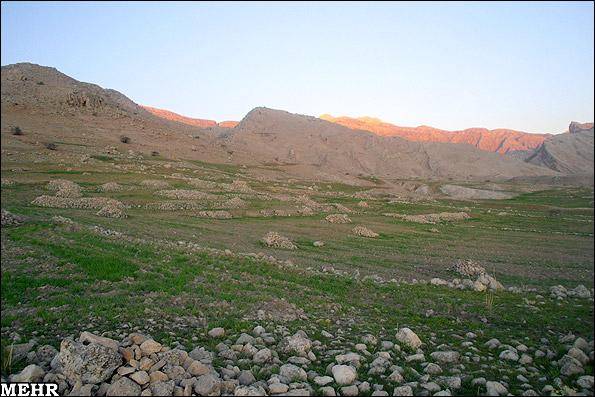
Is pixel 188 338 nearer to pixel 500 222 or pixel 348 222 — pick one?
pixel 348 222

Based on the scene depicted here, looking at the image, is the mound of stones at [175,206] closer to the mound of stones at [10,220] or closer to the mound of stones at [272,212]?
the mound of stones at [272,212]

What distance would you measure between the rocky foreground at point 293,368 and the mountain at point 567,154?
166 metres

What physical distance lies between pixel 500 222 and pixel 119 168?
1836 inches

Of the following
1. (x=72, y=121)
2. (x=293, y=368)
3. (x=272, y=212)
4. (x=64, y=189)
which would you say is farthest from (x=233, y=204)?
(x=72, y=121)

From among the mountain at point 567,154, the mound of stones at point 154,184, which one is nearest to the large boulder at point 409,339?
the mound of stones at point 154,184

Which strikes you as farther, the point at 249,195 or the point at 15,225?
the point at 249,195

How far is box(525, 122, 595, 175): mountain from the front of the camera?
15239 cm

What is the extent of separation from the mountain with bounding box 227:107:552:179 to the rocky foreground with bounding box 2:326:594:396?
399 feet

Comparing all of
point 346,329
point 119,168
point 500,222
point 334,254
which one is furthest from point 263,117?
point 346,329

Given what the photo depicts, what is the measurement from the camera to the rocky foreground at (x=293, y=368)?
5812mm

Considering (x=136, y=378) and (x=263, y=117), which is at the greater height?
(x=263, y=117)

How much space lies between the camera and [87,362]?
5.94 m

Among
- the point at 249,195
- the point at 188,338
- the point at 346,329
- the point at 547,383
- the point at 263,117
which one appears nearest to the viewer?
the point at 547,383

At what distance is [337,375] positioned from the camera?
632 centimetres
